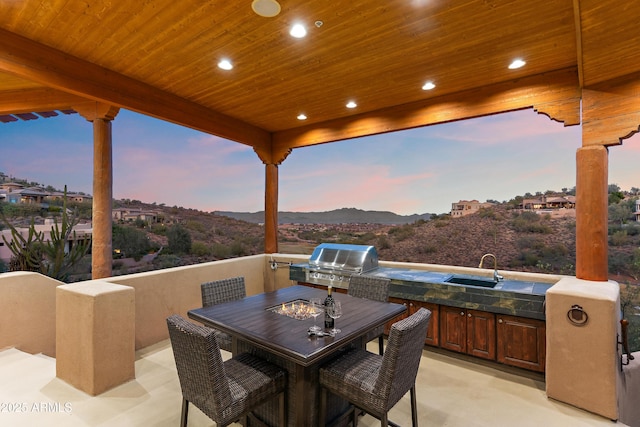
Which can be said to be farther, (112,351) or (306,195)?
(306,195)

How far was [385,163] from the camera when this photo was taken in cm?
844

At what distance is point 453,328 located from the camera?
3.03m

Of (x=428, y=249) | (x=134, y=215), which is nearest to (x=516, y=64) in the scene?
(x=428, y=249)

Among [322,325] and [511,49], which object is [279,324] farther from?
[511,49]

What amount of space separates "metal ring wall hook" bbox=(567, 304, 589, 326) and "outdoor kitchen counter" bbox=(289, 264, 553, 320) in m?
0.25

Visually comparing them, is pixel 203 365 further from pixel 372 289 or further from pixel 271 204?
pixel 271 204

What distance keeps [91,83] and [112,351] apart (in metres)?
2.47

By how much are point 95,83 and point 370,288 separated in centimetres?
333

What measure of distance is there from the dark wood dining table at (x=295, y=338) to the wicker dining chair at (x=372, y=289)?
0.32 meters

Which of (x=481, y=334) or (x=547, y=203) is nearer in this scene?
(x=481, y=334)

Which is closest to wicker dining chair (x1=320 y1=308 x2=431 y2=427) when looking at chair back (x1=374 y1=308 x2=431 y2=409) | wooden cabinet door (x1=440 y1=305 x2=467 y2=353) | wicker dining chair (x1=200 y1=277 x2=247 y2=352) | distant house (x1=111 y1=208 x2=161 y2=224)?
chair back (x1=374 y1=308 x2=431 y2=409)

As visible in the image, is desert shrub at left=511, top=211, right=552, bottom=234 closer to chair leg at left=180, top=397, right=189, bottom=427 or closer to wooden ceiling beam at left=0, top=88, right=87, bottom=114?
chair leg at left=180, top=397, right=189, bottom=427

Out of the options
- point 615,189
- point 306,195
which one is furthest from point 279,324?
point 306,195

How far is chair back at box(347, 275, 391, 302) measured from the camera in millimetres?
2770
